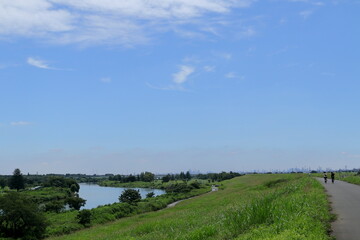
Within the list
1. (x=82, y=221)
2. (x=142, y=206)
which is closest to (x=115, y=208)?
(x=142, y=206)

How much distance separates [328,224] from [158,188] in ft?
524

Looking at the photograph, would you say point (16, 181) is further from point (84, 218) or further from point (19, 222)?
point (19, 222)

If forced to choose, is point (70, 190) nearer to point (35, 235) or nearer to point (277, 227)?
point (35, 235)

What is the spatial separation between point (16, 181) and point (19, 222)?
380 feet

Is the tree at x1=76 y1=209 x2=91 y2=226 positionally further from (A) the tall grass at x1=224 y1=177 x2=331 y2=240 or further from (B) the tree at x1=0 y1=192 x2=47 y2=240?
(A) the tall grass at x1=224 y1=177 x2=331 y2=240

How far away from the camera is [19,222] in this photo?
4394cm

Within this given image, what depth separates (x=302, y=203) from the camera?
55.4 ft

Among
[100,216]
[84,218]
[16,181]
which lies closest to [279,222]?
[84,218]

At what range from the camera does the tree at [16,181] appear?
5778 inches

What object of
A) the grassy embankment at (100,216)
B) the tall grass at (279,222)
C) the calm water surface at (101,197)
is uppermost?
the tall grass at (279,222)

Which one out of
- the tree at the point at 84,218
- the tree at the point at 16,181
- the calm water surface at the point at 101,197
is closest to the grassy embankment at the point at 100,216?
the tree at the point at 84,218

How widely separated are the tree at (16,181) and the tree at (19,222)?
371 ft

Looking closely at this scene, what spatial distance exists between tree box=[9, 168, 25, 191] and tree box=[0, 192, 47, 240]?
4457 inches

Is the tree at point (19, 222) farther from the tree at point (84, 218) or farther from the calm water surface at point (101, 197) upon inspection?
the calm water surface at point (101, 197)
